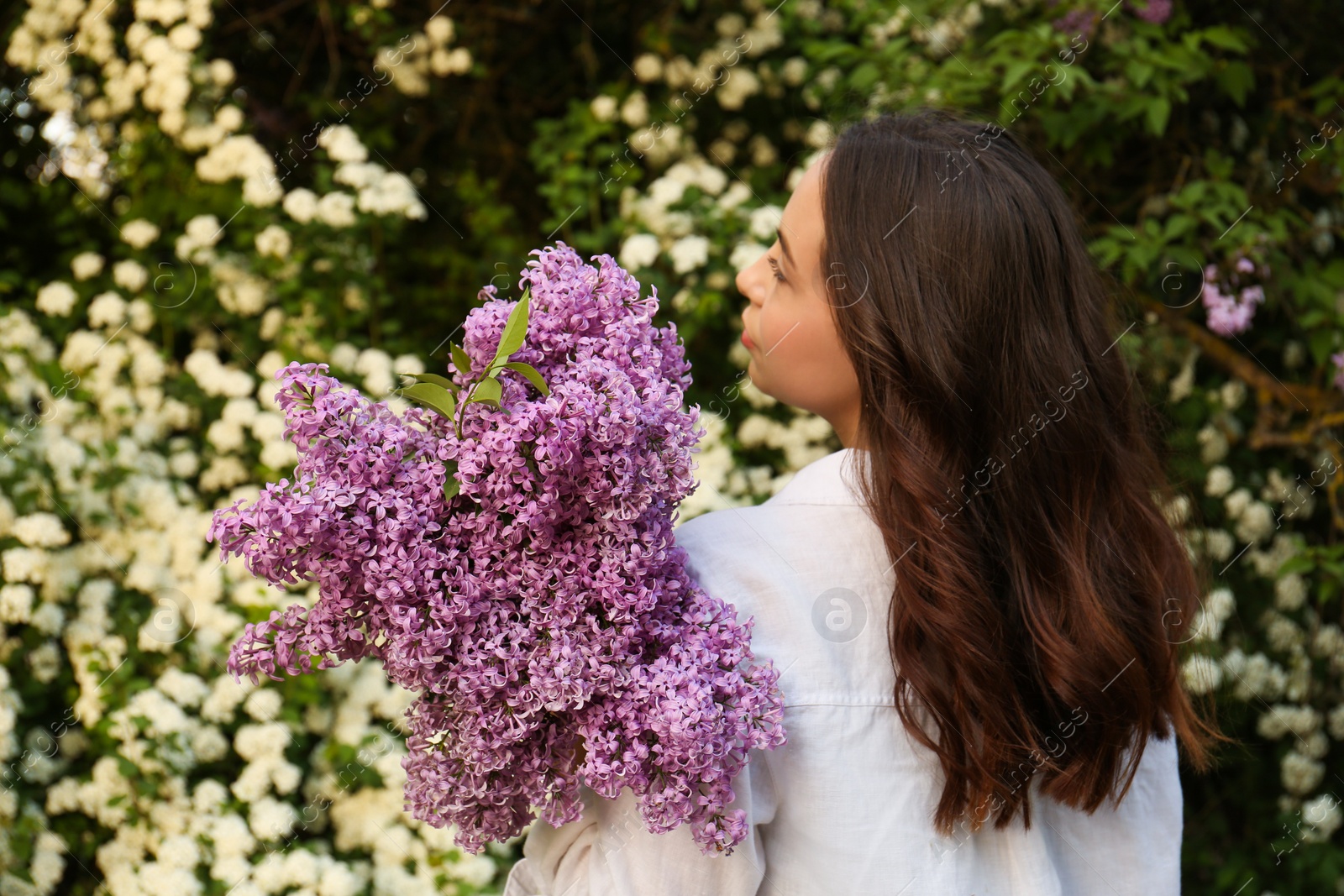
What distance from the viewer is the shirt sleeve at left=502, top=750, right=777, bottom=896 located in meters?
1.09

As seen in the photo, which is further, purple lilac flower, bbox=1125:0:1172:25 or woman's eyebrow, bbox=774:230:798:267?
purple lilac flower, bbox=1125:0:1172:25

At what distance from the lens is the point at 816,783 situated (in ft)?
3.69

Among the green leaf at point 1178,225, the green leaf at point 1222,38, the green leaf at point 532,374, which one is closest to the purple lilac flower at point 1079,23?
the green leaf at point 1222,38

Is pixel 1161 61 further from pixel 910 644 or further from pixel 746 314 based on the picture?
pixel 910 644

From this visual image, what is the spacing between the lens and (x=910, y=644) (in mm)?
1151

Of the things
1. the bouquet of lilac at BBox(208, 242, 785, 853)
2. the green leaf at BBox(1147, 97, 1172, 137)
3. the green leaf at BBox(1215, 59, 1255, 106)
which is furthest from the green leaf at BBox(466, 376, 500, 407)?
the green leaf at BBox(1215, 59, 1255, 106)

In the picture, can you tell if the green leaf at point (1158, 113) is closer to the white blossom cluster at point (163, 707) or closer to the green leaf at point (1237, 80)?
the green leaf at point (1237, 80)

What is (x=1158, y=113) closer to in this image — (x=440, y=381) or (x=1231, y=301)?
(x=1231, y=301)

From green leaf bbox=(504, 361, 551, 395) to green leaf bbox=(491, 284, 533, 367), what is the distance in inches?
0.5

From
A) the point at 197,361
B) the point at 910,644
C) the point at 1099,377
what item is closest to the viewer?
the point at 910,644

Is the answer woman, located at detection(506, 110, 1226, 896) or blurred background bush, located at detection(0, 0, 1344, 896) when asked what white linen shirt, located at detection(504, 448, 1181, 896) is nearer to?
woman, located at detection(506, 110, 1226, 896)

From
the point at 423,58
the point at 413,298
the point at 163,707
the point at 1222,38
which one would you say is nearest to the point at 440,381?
the point at 163,707

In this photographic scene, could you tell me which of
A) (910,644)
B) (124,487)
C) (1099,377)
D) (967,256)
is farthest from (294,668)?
(124,487)

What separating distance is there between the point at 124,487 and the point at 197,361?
38 centimetres
